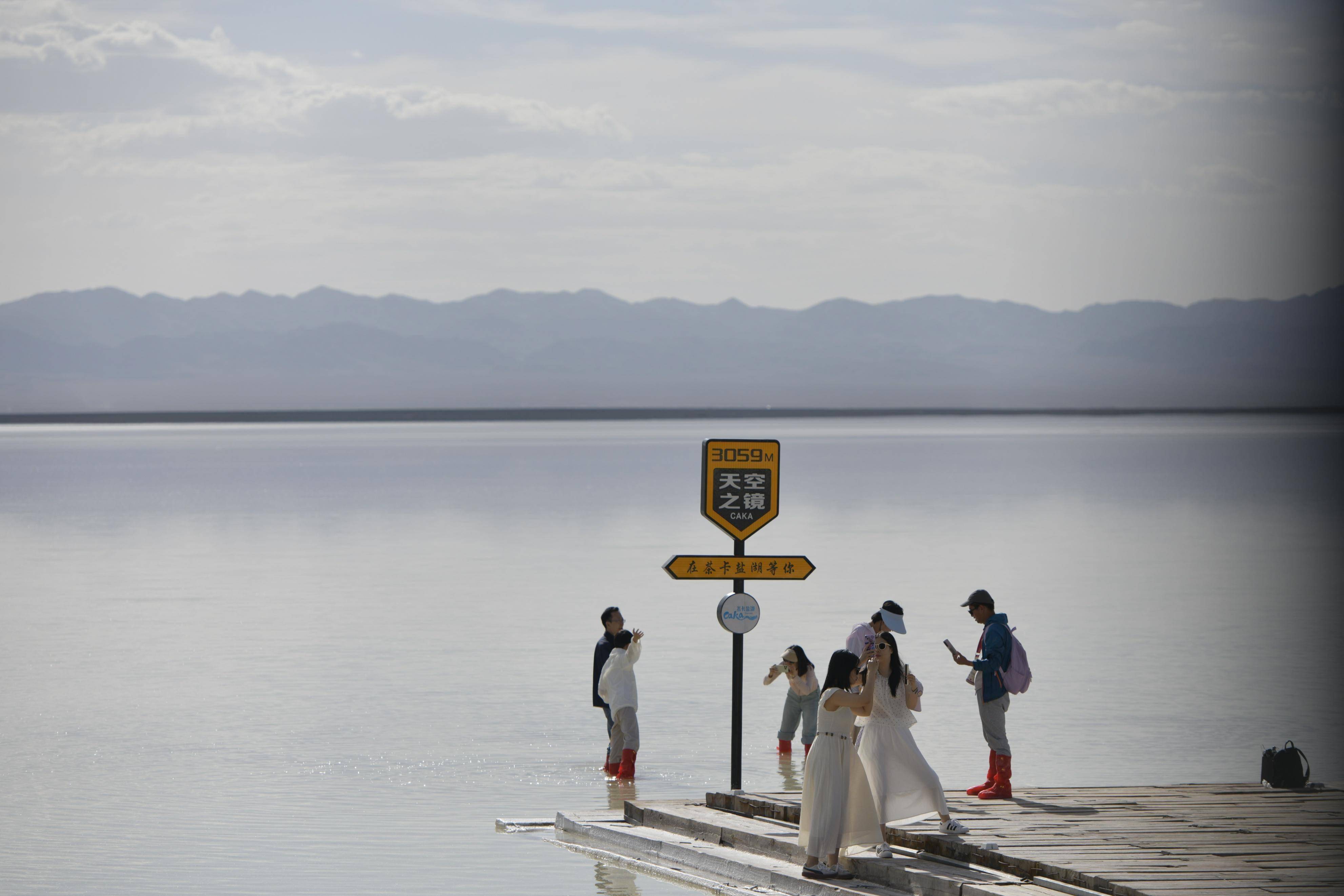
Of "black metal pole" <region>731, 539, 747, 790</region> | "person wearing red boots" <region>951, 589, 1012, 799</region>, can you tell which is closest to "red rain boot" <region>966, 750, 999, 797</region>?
"person wearing red boots" <region>951, 589, 1012, 799</region>

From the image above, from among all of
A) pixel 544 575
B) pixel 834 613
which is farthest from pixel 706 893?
pixel 544 575

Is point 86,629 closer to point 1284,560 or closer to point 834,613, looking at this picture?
point 834,613

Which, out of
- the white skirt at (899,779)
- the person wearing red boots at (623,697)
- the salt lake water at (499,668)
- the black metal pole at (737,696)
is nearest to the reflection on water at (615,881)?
the salt lake water at (499,668)

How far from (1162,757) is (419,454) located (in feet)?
406

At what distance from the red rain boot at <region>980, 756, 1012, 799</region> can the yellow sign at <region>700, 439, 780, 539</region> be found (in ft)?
7.30

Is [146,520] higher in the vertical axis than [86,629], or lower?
higher

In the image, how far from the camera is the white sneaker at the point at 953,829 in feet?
33.2

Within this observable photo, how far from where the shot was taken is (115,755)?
16.5 meters

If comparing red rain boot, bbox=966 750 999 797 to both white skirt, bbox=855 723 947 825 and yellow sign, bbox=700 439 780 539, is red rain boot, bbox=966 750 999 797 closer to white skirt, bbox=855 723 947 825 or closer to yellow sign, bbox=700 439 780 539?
white skirt, bbox=855 723 947 825

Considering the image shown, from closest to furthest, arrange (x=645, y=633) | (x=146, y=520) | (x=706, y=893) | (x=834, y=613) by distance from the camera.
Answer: (x=706, y=893)
(x=645, y=633)
(x=834, y=613)
(x=146, y=520)

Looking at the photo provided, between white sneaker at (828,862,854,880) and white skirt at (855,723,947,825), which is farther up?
white skirt at (855,723,947,825)

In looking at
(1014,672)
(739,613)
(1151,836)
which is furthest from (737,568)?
(1151,836)

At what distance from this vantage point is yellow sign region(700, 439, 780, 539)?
12.4m

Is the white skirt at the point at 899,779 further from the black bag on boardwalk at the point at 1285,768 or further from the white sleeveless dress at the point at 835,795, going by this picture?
the black bag on boardwalk at the point at 1285,768
